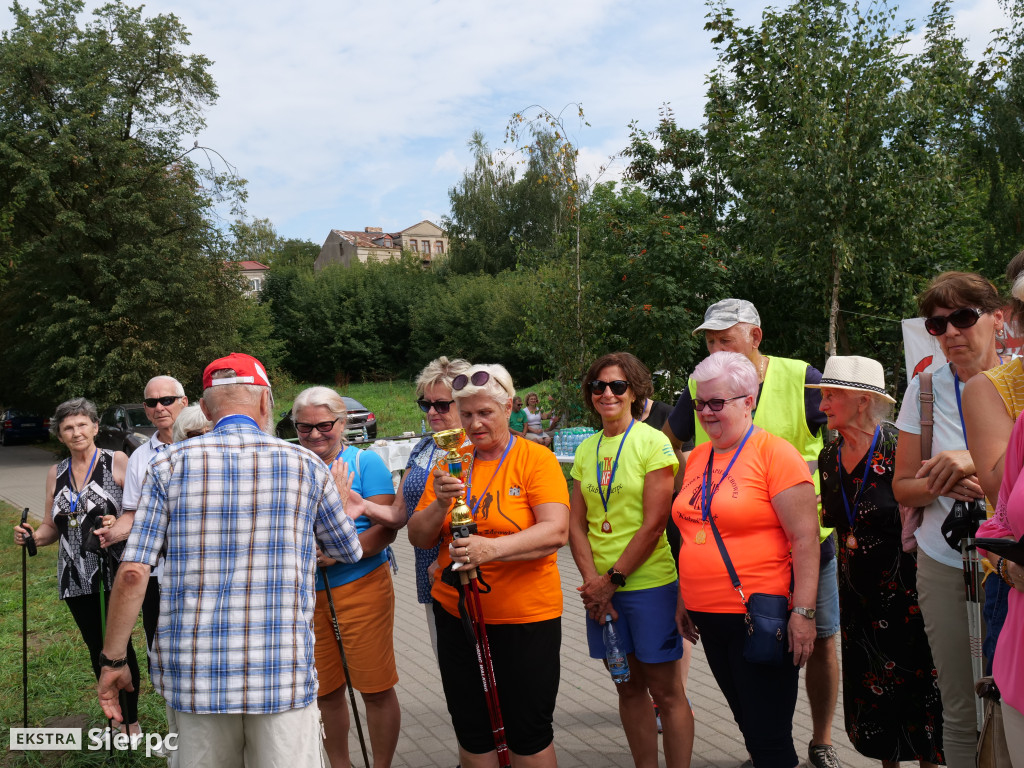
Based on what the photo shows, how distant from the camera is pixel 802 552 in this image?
279cm

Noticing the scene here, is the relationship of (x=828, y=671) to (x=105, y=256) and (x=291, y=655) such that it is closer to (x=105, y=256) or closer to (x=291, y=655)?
(x=291, y=655)

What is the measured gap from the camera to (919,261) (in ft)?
37.9

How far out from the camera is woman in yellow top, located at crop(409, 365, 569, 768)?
2.96 metres

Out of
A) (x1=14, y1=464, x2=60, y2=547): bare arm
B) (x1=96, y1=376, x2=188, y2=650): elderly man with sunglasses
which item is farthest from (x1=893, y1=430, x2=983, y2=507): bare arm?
(x1=14, y1=464, x2=60, y2=547): bare arm

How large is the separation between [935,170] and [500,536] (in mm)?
9247

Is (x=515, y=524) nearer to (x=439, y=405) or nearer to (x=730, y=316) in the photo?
(x=439, y=405)

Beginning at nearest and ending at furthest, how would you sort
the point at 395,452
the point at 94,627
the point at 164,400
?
the point at 94,627 → the point at 164,400 → the point at 395,452

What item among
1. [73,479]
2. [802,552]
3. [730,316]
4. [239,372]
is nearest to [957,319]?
[802,552]

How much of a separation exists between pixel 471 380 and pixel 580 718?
2389mm

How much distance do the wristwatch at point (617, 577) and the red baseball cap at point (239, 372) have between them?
1.64 m

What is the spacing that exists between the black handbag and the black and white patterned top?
3.31 m

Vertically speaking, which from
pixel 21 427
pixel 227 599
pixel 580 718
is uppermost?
pixel 227 599

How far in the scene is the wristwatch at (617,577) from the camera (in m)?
3.31

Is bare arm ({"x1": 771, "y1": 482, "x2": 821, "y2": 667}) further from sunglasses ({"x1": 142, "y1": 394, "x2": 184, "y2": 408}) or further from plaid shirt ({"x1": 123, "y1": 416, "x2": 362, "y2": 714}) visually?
sunglasses ({"x1": 142, "y1": 394, "x2": 184, "y2": 408})
